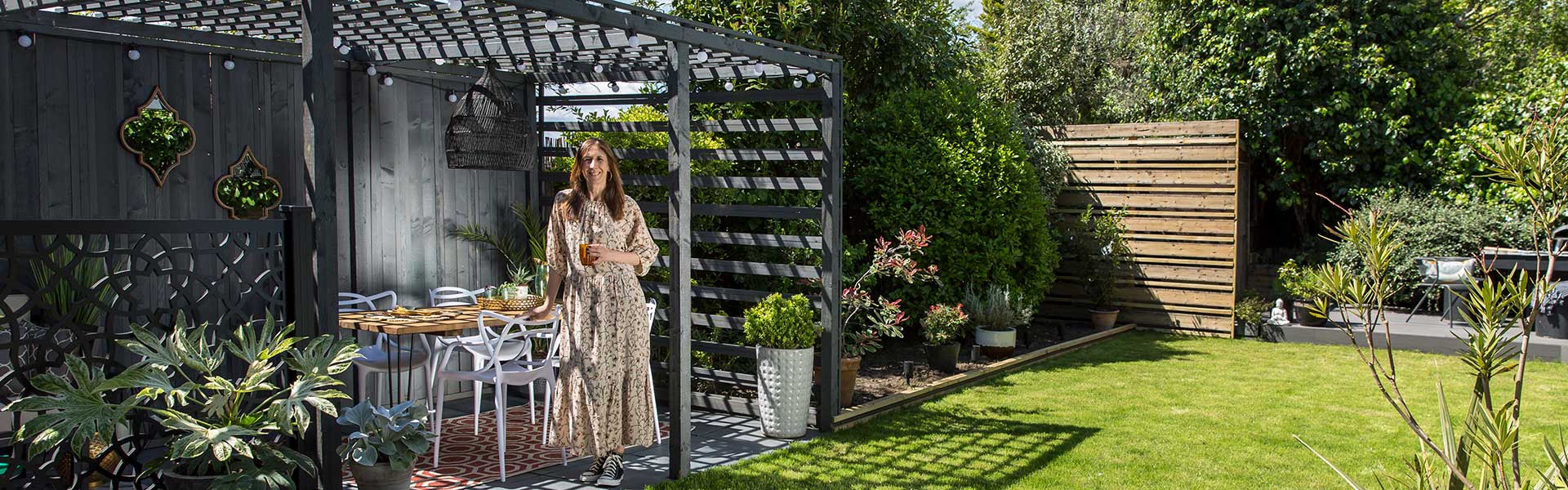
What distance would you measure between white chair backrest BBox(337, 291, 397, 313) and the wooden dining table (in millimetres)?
473

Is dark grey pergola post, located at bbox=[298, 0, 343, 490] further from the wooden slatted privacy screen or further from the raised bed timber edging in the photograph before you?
the wooden slatted privacy screen

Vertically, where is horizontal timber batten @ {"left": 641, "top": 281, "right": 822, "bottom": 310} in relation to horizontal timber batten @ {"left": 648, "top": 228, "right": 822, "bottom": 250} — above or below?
below

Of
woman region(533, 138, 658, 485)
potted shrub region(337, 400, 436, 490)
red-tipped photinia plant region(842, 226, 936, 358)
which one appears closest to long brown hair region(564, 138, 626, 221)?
woman region(533, 138, 658, 485)

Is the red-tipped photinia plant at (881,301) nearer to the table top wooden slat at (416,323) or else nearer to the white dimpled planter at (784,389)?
the white dimpled planter at (784,389)

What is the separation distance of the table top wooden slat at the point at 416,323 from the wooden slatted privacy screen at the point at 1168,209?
6.65 metres

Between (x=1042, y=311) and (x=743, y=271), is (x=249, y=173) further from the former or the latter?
(x=1042, y=311)

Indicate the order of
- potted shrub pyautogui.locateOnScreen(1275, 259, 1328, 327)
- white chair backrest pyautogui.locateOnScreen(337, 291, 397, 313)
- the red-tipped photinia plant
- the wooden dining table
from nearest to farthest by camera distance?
1. the wooden dining table
2. white chair backrest pyautogui.locateOnScreen(337, 291, 397, 313)
3. the red-tipped photinia plant
4. potted shrub pyautogui.locateOnScreen(1275, 259, 1328, 327)

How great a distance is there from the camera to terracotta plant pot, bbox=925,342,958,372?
25.5 ft

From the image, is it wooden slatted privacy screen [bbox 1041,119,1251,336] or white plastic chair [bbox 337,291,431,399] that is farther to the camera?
wooden slatted privacy screen [bbox 1041,119,1251,336]

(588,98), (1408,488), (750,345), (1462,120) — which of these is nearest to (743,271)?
(750,345)

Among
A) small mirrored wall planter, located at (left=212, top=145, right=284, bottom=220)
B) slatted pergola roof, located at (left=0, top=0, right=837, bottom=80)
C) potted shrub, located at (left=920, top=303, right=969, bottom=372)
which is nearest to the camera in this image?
slatted pergola roof, located at (left=0, top=0, right=837, bottom=80)

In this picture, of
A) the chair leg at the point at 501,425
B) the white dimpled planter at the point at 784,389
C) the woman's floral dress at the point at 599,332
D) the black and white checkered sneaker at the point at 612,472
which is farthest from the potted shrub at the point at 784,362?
the chair leg at the point at 501,425

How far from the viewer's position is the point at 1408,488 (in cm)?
221

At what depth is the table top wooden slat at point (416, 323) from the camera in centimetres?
491
